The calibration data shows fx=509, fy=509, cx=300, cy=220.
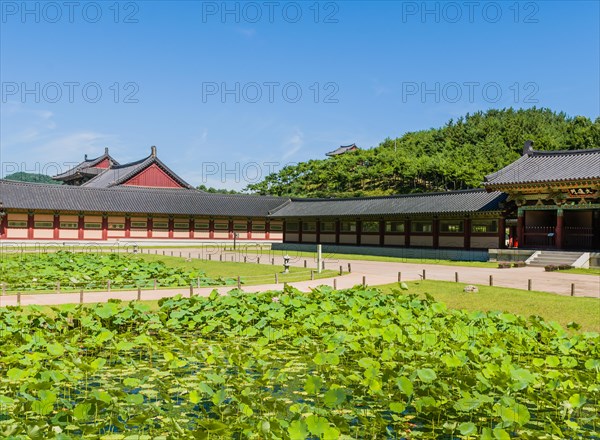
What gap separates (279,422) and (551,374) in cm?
345

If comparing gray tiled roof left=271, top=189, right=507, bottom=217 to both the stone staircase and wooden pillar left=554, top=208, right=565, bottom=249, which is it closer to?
wooden pillar left=554, top=208, right=565, bottom=249

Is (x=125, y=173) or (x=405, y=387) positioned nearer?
Answer: (x=405, y=387)

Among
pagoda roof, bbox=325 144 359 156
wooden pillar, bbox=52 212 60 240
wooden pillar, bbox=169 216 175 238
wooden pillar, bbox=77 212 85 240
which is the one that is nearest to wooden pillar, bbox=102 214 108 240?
wooden pillar, bbox=77 212 85 240

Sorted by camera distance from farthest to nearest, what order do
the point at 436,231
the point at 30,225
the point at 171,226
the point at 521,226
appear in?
the point at 171,226, the point at 30,225, the point at 436,231, the point at 521,226

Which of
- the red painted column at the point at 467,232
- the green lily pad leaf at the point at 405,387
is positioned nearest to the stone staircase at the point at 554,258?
the red painted column at the point at 467,232

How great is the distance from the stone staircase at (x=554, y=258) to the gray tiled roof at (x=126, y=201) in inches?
1060

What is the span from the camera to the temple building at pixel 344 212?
27.6 metres

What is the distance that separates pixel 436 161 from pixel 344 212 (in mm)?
26119

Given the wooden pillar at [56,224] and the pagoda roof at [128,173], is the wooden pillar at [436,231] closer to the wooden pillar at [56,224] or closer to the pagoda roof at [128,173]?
the wooden pillar at [56,224]

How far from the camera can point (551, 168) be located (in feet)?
92.8

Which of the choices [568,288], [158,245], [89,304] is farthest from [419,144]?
[89,304]

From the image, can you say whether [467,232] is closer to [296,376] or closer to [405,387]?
[296,376]

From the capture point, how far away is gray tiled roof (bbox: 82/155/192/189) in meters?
52.5

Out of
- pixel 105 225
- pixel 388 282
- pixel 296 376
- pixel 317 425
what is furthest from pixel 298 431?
pixel 105 225
